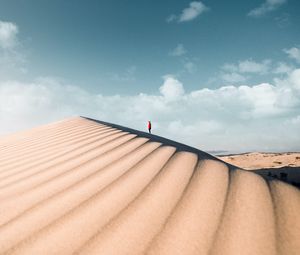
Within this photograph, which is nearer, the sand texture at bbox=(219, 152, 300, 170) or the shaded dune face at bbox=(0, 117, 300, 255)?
the shaded dune face at bbox=(0, 117, 300, 255)

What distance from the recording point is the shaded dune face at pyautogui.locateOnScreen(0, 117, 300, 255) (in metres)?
1.31

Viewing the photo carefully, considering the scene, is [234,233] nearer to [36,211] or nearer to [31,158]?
[36,211]

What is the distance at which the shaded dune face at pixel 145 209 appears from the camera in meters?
1.31

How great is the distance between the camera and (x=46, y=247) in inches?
51.9

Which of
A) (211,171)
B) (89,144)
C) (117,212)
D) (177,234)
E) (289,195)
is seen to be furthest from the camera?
(89,144)

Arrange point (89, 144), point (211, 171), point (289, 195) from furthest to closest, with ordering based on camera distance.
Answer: point (89, 144) < point (211, 171) < point (289, 195)

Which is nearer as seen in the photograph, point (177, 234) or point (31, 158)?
point (177, 234)

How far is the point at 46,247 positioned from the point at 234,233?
843 millimetres

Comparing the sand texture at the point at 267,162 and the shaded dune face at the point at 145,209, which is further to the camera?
the sand texture at the point at 267,162

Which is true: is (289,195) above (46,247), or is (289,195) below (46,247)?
above

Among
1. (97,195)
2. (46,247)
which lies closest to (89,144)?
(97,195)

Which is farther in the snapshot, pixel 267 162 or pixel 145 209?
pixel 267 162

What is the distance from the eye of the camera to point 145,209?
160cm

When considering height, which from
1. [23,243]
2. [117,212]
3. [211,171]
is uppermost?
[211,171]
